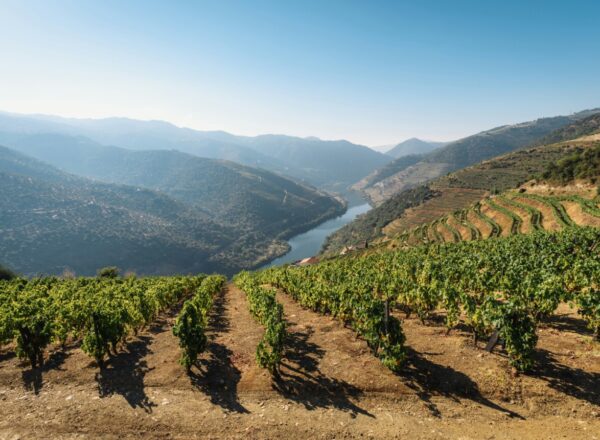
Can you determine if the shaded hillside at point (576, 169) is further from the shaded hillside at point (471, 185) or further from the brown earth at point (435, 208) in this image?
the brown earth at point (435, 208)

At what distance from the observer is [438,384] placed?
43.7 feet

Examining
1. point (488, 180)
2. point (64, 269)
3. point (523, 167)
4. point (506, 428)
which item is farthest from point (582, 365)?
point (64, 269)

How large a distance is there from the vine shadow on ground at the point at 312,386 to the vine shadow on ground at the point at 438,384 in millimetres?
2462

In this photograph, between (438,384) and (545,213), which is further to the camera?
(545,213)

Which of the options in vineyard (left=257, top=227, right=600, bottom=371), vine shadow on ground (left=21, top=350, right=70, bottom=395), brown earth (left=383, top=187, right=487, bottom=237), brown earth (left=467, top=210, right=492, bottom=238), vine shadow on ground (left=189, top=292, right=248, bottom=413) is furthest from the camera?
brown earth (left=383, top=187, right=487, bottom=237)

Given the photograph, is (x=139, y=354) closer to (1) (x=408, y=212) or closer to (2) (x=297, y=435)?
(2) (x=297, y=435)

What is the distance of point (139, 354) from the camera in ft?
59.0

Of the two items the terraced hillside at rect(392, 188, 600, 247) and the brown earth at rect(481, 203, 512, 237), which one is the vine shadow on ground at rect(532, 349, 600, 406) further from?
the brown earth at rect(481, 203, 512, 237)

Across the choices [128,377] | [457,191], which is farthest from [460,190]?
[128,377]

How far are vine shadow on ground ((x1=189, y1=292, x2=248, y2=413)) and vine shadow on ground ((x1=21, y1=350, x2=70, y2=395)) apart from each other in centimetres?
733

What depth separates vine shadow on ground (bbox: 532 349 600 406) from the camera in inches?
467

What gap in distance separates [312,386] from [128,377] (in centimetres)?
919

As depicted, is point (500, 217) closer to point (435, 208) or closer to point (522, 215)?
point (522, 215)

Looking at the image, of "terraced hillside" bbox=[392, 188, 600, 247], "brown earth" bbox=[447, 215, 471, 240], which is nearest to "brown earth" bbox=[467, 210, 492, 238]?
"terraced hillside" bbox=[392, 188, 600, 247]
